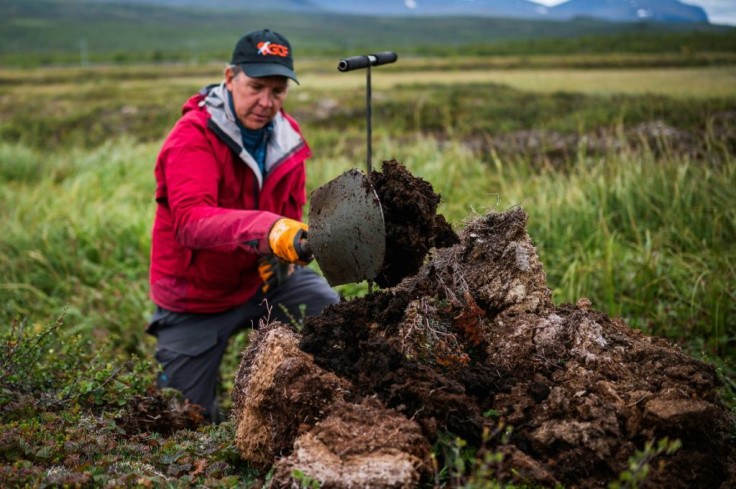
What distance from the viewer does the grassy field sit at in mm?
2457

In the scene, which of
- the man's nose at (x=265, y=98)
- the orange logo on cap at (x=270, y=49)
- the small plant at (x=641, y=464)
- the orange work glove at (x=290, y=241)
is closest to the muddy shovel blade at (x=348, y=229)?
the orange work glove at (x=290, y=241)

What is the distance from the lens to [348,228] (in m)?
2.26

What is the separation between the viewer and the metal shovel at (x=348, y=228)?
2211mm

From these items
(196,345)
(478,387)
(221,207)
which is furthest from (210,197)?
(478,387)

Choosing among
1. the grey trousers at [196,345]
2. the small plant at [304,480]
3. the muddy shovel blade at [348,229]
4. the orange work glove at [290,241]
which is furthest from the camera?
the grey trousers at [196,345]

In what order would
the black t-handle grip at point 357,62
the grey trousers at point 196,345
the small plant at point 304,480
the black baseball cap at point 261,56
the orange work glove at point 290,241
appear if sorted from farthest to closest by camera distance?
Result: the grey trousers at point 196,345 → the black baseball cap at point 261,56 → the orange work glove at point 290,241 → the black t-handle grip at point 357,62 → the small plant at point 304,480

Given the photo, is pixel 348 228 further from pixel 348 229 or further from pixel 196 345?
pixel 196 345

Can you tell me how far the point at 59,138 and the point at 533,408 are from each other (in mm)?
14263

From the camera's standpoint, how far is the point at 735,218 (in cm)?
486

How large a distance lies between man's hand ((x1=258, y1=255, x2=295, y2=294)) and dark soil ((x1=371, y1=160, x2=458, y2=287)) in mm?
1041

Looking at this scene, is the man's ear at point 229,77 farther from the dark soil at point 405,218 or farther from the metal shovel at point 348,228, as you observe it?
the dark soil at point 405,218

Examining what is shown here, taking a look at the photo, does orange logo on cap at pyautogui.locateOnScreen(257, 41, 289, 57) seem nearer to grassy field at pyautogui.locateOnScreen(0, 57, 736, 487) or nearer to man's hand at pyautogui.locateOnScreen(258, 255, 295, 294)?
man's hand at pyautogui.locateOnScreen(258, 255, 295, 294)

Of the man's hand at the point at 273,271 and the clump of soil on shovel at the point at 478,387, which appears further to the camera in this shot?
the man's hand at the point at 273,271

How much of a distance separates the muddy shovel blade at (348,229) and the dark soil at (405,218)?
52mm
